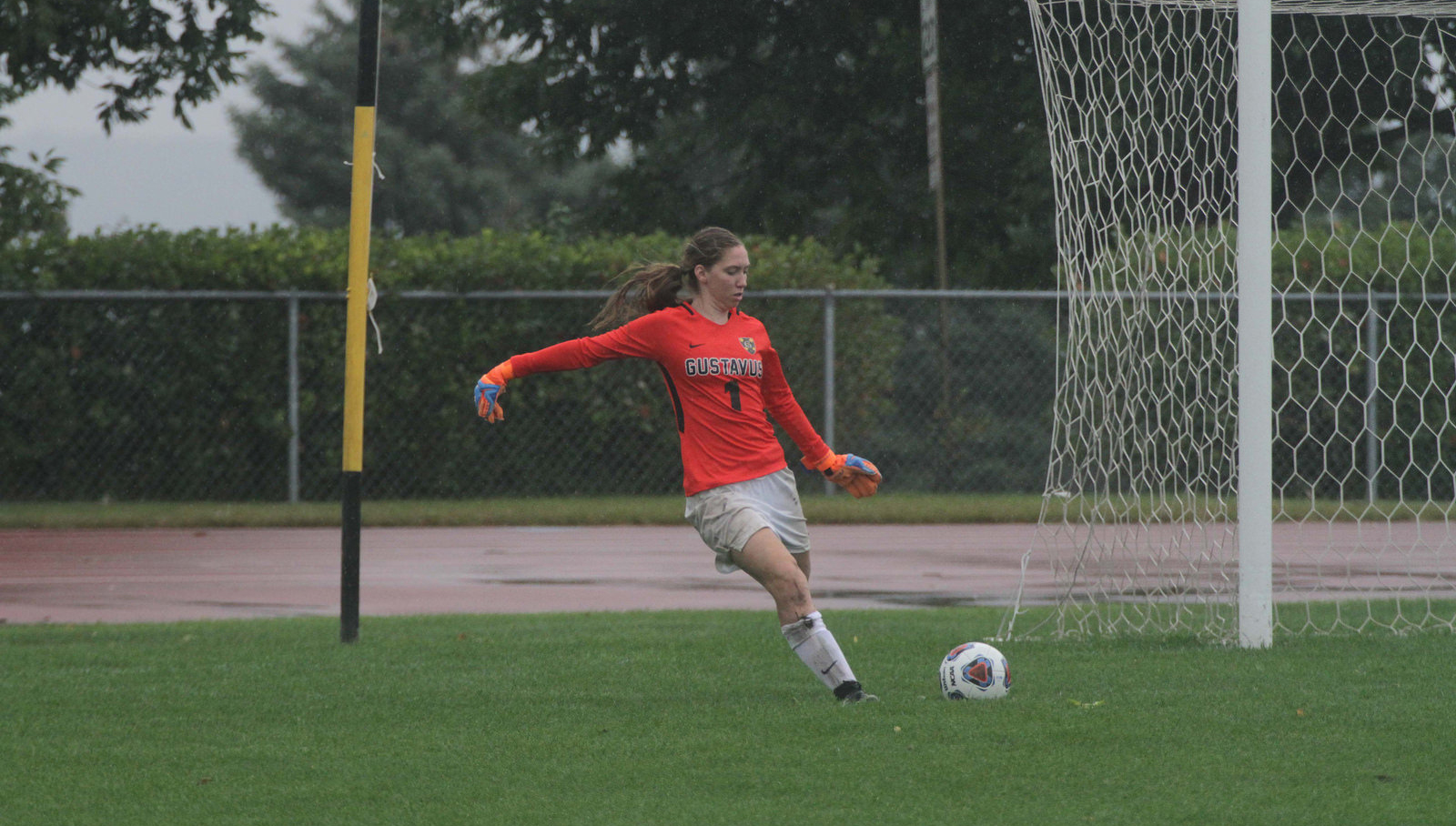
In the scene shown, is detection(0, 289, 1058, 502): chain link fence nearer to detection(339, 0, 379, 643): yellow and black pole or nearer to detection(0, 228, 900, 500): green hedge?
detection(0, 228, 900, 500): green hedge

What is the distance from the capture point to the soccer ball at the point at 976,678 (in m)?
6.17

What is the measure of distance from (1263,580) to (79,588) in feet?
23.9

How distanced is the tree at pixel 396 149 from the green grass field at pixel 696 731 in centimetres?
3733

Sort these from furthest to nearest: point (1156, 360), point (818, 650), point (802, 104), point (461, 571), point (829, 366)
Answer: point (802, 104) → point (829, 366) → point (461, 571) → point (1156, 360) → point (818, 650)

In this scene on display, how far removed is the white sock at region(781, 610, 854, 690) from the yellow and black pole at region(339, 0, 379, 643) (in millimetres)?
2584

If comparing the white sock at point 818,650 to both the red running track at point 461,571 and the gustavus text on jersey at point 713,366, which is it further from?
the red running track at point 461,571

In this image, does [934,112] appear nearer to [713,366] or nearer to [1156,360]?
[1156,360]

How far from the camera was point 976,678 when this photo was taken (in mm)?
6176

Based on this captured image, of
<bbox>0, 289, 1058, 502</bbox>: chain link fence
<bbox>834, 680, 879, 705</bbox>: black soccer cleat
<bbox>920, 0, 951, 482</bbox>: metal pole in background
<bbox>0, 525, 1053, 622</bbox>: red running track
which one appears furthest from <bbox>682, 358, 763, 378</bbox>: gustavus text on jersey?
<bbox>920, 0, 951, 482</bbox>: metal pole in background

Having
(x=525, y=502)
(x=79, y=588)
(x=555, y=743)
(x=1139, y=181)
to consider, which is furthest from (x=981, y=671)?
(x=525, y=502)

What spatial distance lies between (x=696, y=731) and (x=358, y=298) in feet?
10.1

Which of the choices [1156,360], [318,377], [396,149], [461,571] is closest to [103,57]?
[318,377]

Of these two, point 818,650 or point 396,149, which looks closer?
point 818,650

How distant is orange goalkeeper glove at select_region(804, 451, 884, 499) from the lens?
250 inches
